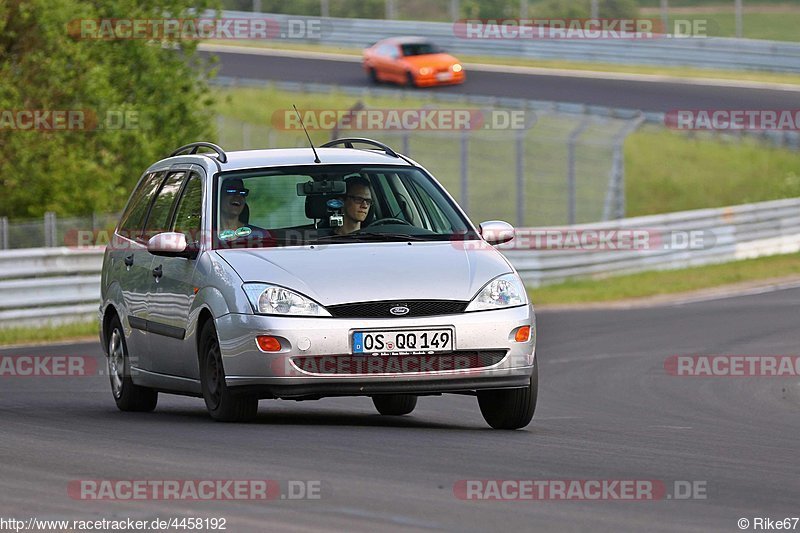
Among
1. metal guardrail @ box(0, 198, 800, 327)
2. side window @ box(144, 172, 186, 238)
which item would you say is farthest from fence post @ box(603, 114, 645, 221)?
side window @ box(144, 172, 186, 238)

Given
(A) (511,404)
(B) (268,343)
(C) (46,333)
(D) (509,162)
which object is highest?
(B) (268,343)

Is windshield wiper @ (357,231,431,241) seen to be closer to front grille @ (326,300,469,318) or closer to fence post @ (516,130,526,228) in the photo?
front grille @ (326,300,469,318)

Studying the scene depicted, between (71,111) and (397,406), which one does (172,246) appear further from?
(71,111)

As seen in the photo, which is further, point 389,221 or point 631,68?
point 631,68

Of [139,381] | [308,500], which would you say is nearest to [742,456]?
[308,500]

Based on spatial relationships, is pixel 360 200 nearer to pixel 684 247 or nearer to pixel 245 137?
pixel 684 247

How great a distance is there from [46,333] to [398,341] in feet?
40.1

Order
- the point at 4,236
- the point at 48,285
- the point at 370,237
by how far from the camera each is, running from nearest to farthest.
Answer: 1. the point at 370,237
2. the point at 48,285
3. the point at 4,236

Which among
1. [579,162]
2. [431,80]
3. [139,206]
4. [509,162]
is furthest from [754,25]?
[139,206]

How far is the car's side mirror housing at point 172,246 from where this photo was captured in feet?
32.0

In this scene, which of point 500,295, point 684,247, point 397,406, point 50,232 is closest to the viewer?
point 500,295

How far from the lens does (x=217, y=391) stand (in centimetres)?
934

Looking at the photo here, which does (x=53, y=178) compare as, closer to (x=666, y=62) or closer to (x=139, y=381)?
(x=139, y=381)

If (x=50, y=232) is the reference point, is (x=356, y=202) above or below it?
above
